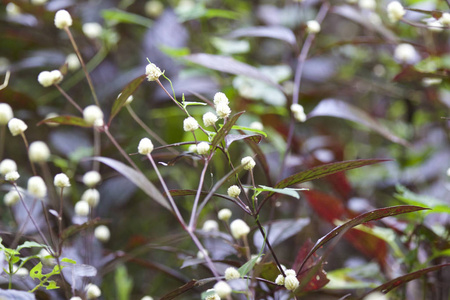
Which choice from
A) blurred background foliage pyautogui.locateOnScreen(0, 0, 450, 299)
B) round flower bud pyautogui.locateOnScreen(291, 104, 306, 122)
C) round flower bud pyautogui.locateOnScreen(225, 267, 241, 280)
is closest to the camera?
round flower bud pyautogui.locateOnScreen(225, 267, 241, 280)

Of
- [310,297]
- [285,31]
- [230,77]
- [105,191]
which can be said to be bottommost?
[310,297]

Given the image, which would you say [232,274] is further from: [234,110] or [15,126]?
[234,110]

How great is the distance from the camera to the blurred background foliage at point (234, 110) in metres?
0.71

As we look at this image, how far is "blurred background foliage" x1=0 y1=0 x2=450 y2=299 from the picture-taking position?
2.34 feet

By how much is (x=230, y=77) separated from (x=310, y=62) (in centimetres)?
27

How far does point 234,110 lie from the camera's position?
875 mm

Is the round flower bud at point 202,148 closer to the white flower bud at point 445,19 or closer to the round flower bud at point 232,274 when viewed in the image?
the round flower bud at point 232,274

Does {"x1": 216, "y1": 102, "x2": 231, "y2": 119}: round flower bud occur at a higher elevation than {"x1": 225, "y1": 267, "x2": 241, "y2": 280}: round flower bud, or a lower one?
higher

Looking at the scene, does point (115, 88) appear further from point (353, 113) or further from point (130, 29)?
point (353, 113)

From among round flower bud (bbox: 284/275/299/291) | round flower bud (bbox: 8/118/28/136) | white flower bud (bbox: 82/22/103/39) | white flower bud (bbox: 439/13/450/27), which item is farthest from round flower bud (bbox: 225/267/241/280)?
white flower bud (bbox: 82/22/103/39)

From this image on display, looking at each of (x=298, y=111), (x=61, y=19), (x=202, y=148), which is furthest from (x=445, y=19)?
(x=61, y=19)

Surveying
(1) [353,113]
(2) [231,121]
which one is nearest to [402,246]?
(1) [353,113]

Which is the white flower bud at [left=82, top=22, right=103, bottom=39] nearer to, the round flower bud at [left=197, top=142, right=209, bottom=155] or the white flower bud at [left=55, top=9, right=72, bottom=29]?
the white flower bud at [left=55, top=9, right=72, bottom=29]

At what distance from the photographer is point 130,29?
112 centimetres
